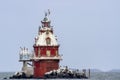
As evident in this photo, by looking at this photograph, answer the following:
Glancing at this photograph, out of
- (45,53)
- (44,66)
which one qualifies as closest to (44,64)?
(44,66)

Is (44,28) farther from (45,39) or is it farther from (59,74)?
(59,74)

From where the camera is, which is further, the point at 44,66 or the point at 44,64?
the point at 44,64

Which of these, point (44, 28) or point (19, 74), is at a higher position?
point (44, 28)

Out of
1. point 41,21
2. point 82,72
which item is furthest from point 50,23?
point 82,72

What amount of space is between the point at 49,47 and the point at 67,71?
14.8 ft

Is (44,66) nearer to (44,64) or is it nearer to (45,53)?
(44,64)

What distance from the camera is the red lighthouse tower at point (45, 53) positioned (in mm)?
101062

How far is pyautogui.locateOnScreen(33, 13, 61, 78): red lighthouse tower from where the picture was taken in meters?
101

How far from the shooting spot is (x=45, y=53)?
10144 cm

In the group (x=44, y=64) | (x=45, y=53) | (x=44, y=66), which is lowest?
(x=44, y=66)

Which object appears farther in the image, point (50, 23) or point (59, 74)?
point (50, 23)

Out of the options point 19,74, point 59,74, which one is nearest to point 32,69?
point 19,74

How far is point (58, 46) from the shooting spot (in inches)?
4023

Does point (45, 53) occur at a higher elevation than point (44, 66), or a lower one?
higher
